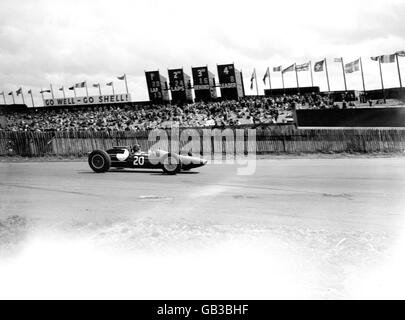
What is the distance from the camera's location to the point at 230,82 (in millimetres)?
49406

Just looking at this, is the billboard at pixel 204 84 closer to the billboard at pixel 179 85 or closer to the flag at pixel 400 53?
the billboard at pixel 179 85

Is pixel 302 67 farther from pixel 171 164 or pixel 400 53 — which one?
pixel 171 164

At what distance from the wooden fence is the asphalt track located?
24.2 feet

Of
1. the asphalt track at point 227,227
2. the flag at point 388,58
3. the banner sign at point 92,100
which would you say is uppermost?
the banner sign at point 92,100

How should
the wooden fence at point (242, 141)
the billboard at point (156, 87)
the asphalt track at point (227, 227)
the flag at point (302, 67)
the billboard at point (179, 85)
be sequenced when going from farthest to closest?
1. the billboard at point (156, 87)
2. the billboard at point (179, 85)
3. the flag at point (302, 67)
4. the wooden fence at point (242, 141)
5. the asphalt track at point (227, 227)

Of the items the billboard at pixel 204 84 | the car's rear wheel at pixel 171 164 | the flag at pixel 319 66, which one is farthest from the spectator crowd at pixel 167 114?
the car's rear wheel at pixel 171 164

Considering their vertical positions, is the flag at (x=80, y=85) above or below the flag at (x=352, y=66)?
above

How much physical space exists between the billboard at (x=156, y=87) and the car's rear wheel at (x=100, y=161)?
38429mm

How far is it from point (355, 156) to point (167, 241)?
15310 mm

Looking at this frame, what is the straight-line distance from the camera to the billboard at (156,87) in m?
53.1

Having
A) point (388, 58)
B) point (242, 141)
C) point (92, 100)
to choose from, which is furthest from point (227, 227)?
point (92, 100)

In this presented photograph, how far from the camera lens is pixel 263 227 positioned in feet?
23.9
